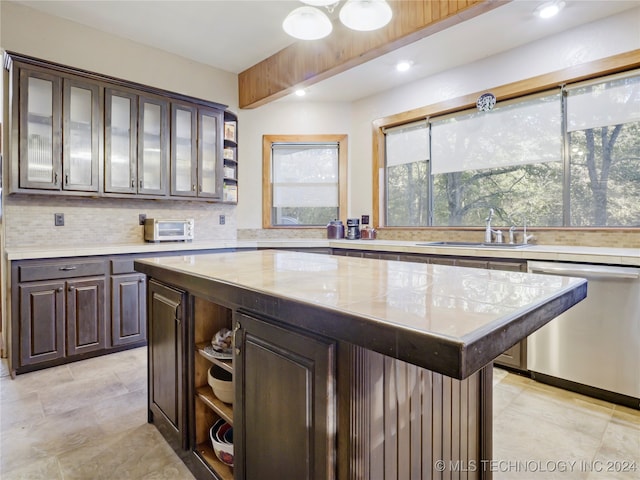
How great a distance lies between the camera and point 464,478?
4.10ft

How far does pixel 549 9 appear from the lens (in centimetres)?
255

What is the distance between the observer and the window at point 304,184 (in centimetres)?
458

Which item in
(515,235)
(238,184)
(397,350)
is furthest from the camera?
(238,184)

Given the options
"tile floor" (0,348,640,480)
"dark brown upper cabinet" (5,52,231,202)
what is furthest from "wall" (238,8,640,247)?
"tile floor" (0,348,640,480)

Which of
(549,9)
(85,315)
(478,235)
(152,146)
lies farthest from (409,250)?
(85,315)

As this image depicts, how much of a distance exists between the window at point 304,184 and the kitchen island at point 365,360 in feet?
10.3

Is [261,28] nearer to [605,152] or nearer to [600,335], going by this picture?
[605,152]

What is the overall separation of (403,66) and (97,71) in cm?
298

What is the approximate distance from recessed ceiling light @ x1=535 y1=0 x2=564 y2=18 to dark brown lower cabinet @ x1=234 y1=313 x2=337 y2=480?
9.98 feet

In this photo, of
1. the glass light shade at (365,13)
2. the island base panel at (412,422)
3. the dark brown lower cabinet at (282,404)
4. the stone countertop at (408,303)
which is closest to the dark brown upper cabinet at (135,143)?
the stone countertop at (408,303)

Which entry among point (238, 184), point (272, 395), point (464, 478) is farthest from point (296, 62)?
point (464, 478)

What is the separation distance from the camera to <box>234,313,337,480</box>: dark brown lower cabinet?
2.88 ft

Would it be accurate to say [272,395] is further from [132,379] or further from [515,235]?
[515,235]

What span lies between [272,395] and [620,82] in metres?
3.40
